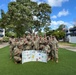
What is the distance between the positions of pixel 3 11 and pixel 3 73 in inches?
1655

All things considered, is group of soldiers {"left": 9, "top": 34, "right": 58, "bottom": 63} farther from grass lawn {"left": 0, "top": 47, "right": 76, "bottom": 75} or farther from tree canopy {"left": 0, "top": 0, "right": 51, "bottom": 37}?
tree canopy {"left": 0, "top": 0, "right": 51, "bottom": 37}

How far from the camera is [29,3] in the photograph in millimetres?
49938

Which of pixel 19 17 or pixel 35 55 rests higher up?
pixel 19 17

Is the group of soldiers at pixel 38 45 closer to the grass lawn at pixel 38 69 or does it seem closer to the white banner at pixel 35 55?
the white banner at pixel 35 55

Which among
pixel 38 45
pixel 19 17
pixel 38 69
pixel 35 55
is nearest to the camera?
pixel 38 69

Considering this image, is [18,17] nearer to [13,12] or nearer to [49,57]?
[13,12]

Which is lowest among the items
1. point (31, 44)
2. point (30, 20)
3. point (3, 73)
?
point (3, 73)

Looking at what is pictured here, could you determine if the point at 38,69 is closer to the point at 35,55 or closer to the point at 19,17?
the point at 35,55

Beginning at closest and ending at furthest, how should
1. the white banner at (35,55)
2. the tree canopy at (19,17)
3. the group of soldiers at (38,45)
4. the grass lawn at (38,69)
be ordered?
the grass lawn at (38,69), the white banner at (35,55), the group of soldiers at (38,45), the tree canopy at (19,17)

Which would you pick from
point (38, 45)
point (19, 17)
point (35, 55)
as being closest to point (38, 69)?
point (35, 55)

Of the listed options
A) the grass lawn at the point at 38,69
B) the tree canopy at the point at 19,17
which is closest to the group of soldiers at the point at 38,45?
the grass lawn at the point at 38,69

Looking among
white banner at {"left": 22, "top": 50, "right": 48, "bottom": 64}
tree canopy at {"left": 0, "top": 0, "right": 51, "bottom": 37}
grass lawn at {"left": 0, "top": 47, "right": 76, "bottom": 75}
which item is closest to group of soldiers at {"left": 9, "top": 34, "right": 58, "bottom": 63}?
white banner at {"left": 22, "top": 50, "right": 48, "bottom": 64}

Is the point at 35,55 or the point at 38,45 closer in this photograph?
the point at 35,55

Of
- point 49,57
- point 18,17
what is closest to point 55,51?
point 49,57
